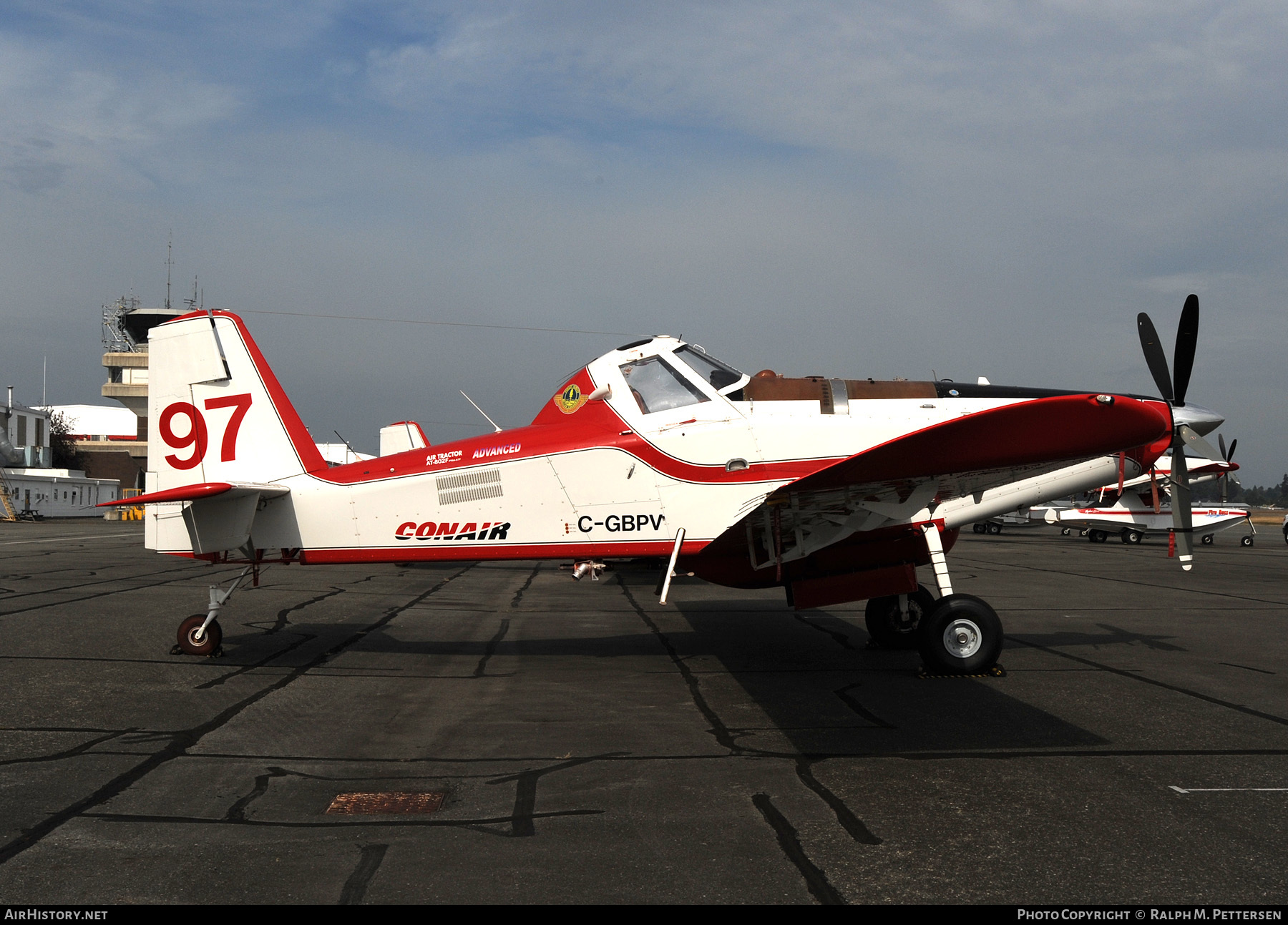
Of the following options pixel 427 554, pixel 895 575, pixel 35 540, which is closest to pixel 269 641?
pixel 427 554

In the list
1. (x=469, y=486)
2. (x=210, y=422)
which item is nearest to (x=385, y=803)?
(x=469, y=486)

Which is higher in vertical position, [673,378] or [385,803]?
[673,378]

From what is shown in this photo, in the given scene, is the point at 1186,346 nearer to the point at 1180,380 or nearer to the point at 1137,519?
the point at 1180,380

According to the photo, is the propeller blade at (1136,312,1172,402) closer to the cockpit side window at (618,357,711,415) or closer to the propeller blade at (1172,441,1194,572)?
the propeller blade at (1172,441,1194,572)

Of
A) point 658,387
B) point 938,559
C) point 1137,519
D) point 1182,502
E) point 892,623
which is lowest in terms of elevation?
point 1137,519

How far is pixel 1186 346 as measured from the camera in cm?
881

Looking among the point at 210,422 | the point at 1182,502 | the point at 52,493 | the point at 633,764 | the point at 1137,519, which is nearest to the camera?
the point at 633,764

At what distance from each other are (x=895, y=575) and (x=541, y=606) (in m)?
7.21

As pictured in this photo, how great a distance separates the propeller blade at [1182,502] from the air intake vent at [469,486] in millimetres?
6675

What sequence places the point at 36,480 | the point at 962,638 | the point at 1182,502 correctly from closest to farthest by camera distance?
the point at 962,638 < the point at 1182,502 < the point at 36,480

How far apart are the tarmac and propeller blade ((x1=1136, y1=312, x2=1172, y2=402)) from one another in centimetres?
284

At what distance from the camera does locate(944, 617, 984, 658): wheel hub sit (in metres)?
8.51

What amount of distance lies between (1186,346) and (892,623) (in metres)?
4.18

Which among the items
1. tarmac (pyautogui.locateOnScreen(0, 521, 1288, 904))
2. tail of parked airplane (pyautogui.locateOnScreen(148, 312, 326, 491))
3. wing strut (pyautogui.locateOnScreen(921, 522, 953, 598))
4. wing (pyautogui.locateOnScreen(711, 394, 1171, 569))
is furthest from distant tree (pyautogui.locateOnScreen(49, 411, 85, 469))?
wing strut (pyautogui.locateOnScreen(921, 522, 953, 598))
